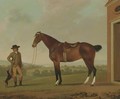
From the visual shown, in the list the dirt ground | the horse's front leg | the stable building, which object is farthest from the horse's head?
the stable building

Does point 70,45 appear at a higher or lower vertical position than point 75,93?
higher

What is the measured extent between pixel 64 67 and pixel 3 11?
0.79 metres

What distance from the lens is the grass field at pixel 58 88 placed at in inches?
128

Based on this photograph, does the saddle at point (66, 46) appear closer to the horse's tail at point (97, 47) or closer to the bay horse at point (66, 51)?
the bay horse at point (66, 51)

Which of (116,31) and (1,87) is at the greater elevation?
(116,31)

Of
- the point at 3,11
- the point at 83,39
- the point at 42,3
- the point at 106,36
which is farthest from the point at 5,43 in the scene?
the point at 106,36

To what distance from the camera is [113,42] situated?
131 inches

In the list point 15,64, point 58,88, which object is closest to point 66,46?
point 58,88

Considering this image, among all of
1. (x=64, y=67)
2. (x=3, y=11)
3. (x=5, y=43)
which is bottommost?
(x=64, y=67)

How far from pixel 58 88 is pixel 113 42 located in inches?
27.1

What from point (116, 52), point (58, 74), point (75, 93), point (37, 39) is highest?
point (37, 39)

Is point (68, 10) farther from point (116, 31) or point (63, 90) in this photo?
point (63, 90)

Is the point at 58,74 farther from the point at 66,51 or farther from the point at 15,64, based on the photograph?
the point at 15,64

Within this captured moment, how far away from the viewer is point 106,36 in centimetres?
334
